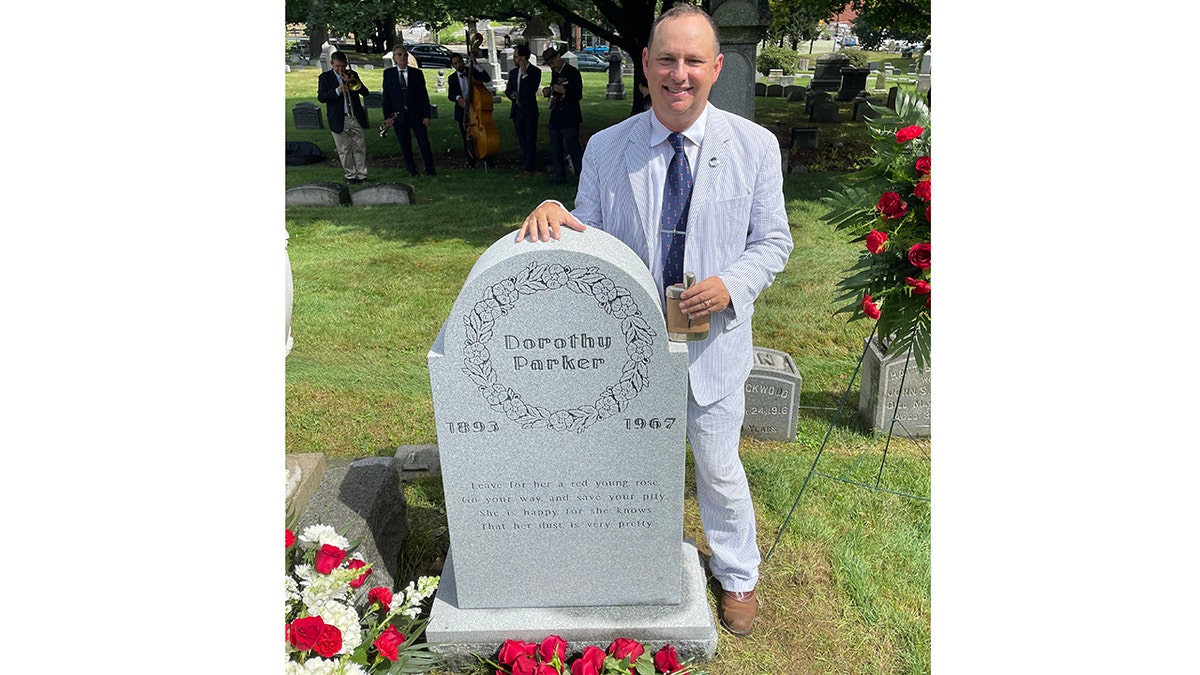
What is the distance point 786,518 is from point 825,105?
1720cm

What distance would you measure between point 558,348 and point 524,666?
126 cm

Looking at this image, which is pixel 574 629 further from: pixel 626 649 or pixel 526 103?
pixel 526 103

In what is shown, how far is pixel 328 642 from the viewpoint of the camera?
8.77ft

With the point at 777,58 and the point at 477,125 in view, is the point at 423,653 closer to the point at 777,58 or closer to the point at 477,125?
the point at 477,125

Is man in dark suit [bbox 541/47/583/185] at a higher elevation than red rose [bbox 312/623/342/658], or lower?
higher

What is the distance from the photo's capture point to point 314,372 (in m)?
6.33

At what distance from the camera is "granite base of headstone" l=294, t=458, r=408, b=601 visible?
11.5ft

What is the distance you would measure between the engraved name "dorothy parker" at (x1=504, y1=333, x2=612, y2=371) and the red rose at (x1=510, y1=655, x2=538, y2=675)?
1.16m

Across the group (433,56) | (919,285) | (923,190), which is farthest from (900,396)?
(433,56)

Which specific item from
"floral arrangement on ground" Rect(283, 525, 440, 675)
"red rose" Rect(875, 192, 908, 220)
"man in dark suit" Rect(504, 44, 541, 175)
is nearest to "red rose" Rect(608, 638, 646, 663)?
"floral arrangement on ground" Rect(283, 525, 440, 675)

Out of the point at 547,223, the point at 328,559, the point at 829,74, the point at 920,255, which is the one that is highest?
the point at 829,74

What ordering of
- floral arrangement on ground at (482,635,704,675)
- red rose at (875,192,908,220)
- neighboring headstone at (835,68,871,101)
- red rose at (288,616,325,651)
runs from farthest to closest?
1. neighboring headstone at (835,68,871,101)
2. red rose at (875,192,908,220)
3. floral arrangement on ground at (482,635,704,675)
4. red rose at (288,616,325,651)

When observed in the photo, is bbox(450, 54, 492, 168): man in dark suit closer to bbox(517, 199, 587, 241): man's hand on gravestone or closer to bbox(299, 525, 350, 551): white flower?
bbox(517, 199, 587, 241): man's hand on gravestone

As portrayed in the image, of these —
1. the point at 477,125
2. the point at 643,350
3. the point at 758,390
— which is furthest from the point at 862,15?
the point at 643,350
